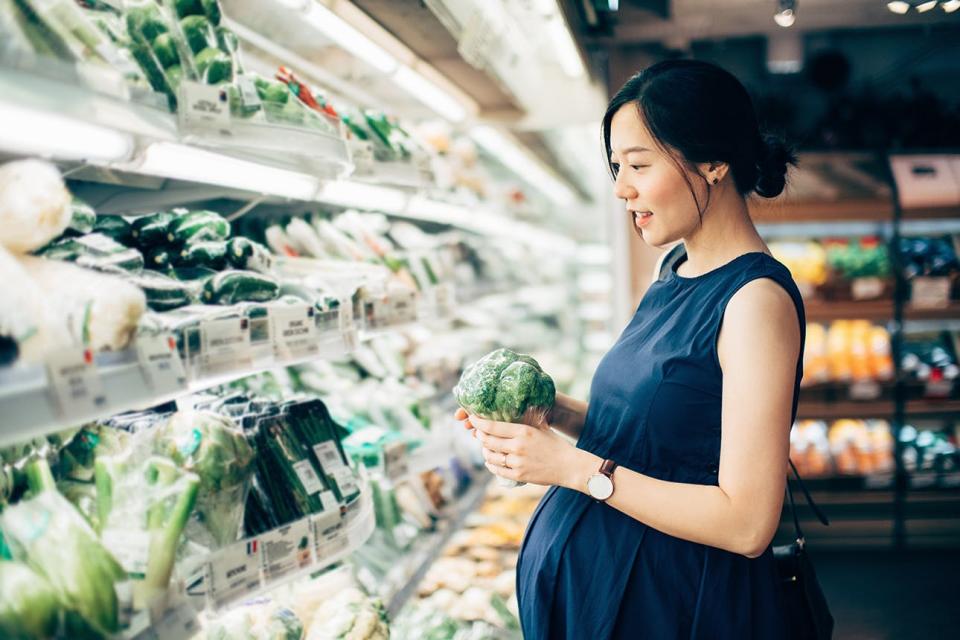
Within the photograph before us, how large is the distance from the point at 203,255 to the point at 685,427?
98 cm

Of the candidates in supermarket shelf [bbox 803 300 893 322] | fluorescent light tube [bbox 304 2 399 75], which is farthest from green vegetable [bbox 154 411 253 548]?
supermarket shelf [bbox 803 300 893 322]

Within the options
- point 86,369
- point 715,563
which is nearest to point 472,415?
point 715,563

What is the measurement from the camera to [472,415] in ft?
4.94

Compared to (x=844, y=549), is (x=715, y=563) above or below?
above

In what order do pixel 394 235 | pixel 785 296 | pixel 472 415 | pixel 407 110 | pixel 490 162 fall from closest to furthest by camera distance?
1. pixel 785 296
2. pixel 472 415
3. pixel 394 235
4. pixel 407 110
5. pixel 490 162

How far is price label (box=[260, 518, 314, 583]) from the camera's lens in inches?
54.9

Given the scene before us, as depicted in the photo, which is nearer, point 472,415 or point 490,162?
point 472,415

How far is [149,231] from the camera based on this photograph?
1.55 meters

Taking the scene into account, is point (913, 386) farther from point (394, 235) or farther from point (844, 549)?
point (394, 235)

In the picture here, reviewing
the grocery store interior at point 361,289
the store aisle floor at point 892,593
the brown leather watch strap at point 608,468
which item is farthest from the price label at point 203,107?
the store aisle floor at point 892,593

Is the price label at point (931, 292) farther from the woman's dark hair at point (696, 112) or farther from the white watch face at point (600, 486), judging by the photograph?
the white watch face at point (600, 486)

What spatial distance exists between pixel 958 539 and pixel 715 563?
3.75 metres

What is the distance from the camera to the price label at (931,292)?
14.1ft

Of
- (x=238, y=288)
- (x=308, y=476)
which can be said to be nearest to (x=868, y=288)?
(x=308, y=476)
